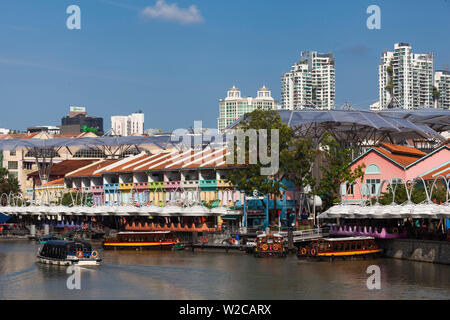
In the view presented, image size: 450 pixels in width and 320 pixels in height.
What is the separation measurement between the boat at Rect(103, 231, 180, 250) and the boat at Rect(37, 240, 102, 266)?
1578 centimetres

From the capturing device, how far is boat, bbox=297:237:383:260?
7112 centimetres

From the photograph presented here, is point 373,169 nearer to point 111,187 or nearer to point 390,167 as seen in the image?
point 390,167

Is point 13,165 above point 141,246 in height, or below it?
above

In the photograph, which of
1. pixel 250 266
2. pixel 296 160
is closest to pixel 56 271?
pixel 250 266

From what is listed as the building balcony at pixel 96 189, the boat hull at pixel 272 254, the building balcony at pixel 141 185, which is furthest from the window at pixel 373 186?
the building balcony at pixel 96 189

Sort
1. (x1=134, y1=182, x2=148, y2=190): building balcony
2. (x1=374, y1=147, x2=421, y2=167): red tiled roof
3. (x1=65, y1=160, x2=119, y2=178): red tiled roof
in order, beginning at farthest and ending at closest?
(x1=65, y1=160, x2=119, y2=178): red tiled roof
(x1=134, y1=182, x2=148, y2=190): building balcony
(x1=374, y1=147, x2=421, y2=167): red tiled roof

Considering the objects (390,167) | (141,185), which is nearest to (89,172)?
(141,185)

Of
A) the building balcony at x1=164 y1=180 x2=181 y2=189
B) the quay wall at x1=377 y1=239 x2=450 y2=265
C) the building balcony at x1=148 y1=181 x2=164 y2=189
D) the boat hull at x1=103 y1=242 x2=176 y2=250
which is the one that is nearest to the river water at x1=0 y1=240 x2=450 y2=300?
the quay wall at x1=377 y1=239 x2=450 y2=265

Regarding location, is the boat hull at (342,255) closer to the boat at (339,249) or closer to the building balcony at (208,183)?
the boat at (339,249)

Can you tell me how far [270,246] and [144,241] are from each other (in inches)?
686

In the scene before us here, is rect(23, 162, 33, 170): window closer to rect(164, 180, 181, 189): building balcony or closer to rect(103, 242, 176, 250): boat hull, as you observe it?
rect(164, 180, 181, 189): building balcony

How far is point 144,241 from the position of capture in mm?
86312

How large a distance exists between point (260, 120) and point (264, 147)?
3.89 meters

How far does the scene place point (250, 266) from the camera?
2682 inches
